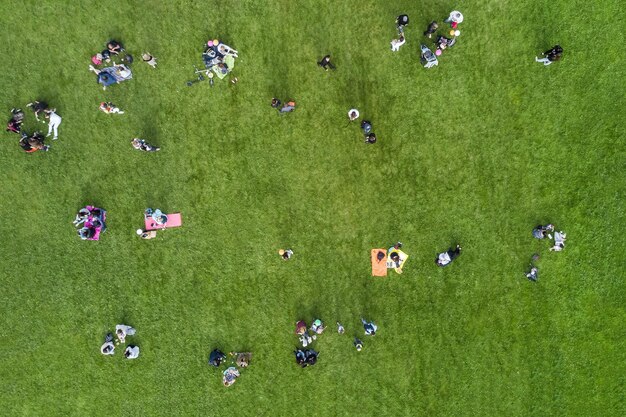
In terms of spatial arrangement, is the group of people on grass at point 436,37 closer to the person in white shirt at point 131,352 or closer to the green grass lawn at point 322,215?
the green grass lawn at point 322,215

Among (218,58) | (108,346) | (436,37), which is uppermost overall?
(436,37)

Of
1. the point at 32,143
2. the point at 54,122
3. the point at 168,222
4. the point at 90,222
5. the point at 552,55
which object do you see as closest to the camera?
the point at 32,143

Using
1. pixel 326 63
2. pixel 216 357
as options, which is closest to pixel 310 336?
pixel 216 357

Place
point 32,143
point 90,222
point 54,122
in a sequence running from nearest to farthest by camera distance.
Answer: point 32,143
point 90,222
point 54,122

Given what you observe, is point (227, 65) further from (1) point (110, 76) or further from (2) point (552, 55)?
(2) point (552, 55)

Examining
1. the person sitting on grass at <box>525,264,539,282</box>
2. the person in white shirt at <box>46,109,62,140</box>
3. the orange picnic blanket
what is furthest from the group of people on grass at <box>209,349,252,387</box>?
the person sitting on grass at <box>525,264,539,282</box>

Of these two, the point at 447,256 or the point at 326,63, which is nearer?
the point at 326,63

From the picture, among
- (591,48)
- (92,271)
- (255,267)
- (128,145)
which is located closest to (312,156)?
(255,267)
